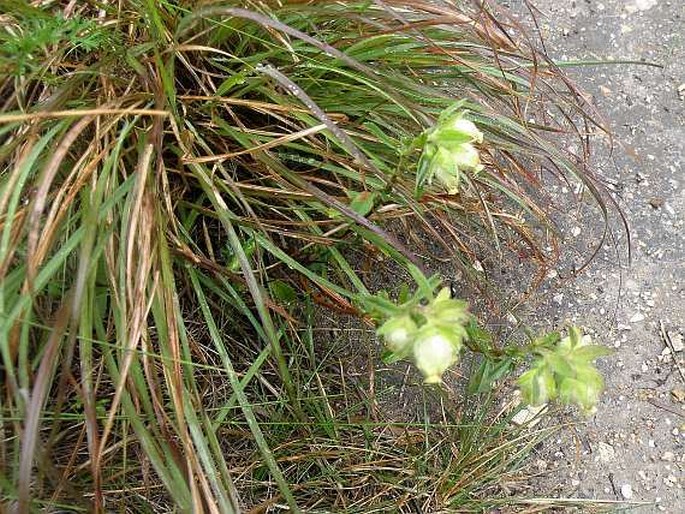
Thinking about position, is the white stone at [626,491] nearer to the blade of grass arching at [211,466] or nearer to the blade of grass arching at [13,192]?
the blade of grass arching at [211,466]

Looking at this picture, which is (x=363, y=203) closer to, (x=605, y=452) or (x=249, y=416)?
(x=249, y=416)

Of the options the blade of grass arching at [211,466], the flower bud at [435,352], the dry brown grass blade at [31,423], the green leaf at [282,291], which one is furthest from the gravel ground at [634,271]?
the dry brown grass blade at [31,423]

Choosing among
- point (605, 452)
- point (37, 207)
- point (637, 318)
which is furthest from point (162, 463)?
point (637, 318)

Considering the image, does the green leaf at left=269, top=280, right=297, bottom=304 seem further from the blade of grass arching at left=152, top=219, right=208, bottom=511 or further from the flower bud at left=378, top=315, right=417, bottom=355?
the flower bud at left=378, top=315, right=417, bottom=355

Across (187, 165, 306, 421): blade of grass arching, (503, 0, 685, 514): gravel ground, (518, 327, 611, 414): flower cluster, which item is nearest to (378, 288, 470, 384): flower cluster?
(518, 327, 611, 414): flower cluster

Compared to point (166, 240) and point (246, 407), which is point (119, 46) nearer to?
point (166, 240)

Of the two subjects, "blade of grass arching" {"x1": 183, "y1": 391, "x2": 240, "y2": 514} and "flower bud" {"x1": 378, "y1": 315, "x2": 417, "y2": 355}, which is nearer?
"flower bud" {"x1": 378, "y1": 315, "x2": 417, "y2": 355}

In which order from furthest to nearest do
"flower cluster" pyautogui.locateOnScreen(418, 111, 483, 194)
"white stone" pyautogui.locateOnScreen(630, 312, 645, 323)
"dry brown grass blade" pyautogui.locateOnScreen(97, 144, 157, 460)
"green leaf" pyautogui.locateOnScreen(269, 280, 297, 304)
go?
"white stone" pyautogui.locateOnScreen(630, 312, 645, 323) → "green leaf" pyautogui.locateOnScreen(269, 280, 297, 304) → "dry brown grass blade" pyautogui.locateOnScreen(97, 144, 157, 460) → "flower cluster" pyautogui.locateOnScreen(418, 111, 483, 194)
